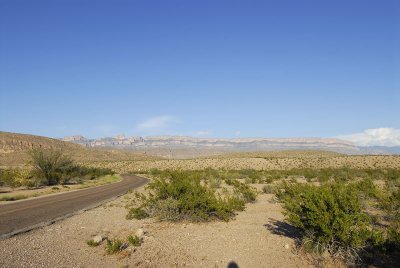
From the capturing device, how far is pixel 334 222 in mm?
8820

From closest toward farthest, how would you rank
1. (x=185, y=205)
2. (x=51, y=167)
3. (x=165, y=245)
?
(x=165, y=245) → (x=185, y=205) → (x=51, y=167)

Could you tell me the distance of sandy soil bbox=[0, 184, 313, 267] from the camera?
8625 millimetres

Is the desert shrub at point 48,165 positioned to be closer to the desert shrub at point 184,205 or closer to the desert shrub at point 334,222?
the desert shrub at point 184,205

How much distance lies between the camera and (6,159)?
115 m

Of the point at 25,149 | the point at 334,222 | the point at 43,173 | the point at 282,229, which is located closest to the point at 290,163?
the point at 43,173

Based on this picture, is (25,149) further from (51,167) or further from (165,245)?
(165,245)

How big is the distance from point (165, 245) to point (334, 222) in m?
4.69

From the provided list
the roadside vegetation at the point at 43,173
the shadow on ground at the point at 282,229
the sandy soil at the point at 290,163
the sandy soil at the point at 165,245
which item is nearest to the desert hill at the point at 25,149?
the sandy soil at the point at 290,163

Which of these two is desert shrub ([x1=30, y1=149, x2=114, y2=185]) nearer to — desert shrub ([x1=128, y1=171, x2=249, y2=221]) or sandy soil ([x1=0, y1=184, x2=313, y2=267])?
desert shrub ([x1=128, y1=171, x2=249, y2=221])

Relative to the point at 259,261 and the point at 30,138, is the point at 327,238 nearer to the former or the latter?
the point at 259,261

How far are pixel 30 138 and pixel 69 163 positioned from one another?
112 meters

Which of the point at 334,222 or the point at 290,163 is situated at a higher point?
the point at 334,222

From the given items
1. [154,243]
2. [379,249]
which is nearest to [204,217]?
[154,243]

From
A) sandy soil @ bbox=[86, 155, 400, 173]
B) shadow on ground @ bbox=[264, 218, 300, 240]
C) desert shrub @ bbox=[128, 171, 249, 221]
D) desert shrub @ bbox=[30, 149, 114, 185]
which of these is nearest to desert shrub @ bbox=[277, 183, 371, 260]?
shadow on ground @ bbox=[264, 218, 300, 240]
